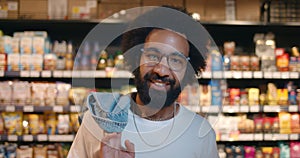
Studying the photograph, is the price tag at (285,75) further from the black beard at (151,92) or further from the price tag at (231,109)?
the black beard at (151,92)

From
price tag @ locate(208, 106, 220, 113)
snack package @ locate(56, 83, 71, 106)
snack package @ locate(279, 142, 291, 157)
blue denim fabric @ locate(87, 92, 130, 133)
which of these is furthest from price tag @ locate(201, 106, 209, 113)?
snack package @ locate(279, 142, 291, 157)

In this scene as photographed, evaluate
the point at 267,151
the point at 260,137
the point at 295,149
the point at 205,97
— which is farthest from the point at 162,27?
the point at 295,149

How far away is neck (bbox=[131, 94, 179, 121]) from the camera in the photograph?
34.2 inches

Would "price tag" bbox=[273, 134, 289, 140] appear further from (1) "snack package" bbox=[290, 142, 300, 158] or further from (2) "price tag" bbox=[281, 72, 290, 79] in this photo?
(2) "price tag" bbox=[281, 72, 290, 79]

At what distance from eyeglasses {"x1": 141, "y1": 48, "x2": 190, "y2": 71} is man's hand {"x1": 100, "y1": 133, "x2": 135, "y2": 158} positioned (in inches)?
5.7

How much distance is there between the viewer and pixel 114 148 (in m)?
0.81

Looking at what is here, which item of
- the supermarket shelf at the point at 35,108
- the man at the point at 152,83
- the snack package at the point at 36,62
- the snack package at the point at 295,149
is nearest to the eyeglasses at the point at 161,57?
the man at the point at 152,83

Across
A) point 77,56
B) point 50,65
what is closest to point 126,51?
point 77,56

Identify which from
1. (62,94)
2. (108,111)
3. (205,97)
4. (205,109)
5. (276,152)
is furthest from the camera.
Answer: (276,152)

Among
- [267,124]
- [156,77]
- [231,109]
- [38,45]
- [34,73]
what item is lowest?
[267,124]

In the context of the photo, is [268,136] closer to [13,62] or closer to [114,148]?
[13,62]

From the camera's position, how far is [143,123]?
0.89 metres

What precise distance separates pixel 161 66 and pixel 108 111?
125 mm

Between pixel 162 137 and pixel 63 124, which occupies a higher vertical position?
pixel 162 137
